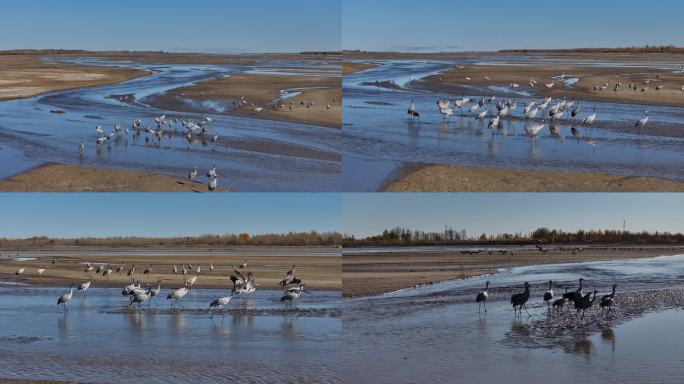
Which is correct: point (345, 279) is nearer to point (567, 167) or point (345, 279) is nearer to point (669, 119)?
point (567, 167)

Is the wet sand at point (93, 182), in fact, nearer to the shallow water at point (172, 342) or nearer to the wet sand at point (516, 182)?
the shallow water at point (172, 342)

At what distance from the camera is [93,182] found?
13.0 m

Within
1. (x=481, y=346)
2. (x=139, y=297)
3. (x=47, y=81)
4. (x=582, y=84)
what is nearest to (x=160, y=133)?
(x=139, y=297)

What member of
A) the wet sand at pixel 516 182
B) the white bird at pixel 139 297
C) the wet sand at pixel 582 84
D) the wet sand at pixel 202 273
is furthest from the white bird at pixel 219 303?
the wet sand at pixel 582 84

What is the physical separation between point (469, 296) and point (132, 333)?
595 centimetres

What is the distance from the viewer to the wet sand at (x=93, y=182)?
12594 mm

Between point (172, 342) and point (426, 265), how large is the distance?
12.0 metres

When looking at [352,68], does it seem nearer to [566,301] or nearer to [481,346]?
[566,301]

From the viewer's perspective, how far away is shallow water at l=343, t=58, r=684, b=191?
1302 centimetres

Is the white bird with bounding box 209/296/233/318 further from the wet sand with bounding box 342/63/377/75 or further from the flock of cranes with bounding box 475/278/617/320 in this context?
the wet sand with bounding box 342/63/377/75

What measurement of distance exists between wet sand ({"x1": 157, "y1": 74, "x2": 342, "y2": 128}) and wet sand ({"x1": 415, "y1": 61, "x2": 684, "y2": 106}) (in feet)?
15.3

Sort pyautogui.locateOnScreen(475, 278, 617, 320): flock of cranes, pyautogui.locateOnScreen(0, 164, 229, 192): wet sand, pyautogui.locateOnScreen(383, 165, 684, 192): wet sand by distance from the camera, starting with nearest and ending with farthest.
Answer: pyautogui.locateOnScreen(475, 278, 617, 320): flock of cranes
pyautogui.locateOnScreen(383, 165, 684, 192): wet sand
pyautogui.locateOnScreen(0, 164, 229, 192): wet sand

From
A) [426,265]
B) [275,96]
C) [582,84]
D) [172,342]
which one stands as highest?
[582,84]

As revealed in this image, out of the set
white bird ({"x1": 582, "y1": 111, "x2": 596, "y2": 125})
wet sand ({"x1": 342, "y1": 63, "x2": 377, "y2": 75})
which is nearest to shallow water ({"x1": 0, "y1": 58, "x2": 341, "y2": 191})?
white bird ({"x1": 582, "y1": 111, "x2": 596, "y2": 125})
